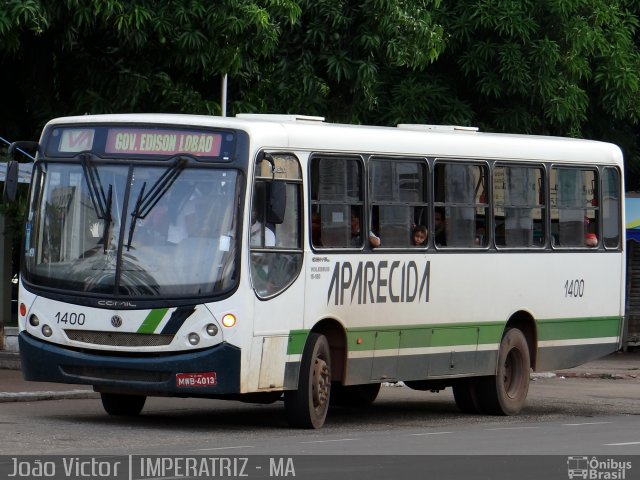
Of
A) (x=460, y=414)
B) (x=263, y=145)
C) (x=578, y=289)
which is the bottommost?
(x=460, y=414)

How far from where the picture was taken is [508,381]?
19.3m

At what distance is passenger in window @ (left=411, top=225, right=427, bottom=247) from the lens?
17.6m

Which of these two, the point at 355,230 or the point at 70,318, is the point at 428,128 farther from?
the point at 70,318

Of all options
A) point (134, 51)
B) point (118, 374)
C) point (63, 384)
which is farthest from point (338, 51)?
point (118, 374)

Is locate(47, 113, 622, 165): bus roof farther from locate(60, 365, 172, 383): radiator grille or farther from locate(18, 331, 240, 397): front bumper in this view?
locate(60, 365, 172, 383): radiator grille

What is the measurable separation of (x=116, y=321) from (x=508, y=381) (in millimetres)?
5642

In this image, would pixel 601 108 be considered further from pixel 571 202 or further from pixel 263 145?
pixel 263 145

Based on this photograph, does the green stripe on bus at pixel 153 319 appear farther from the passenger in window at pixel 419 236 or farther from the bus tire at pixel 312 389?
the passenger in window at pixel 419 236

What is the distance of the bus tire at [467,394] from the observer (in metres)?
19.4
